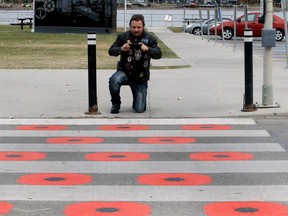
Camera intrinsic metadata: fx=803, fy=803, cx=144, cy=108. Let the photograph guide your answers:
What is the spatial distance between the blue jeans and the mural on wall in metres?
36.0

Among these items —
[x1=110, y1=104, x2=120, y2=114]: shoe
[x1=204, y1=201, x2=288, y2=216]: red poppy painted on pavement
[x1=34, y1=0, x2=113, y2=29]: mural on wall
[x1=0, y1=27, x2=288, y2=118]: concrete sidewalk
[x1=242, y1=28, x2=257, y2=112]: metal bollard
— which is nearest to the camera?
[x1=204, y1=201, x2=288, y2=216]: red poppy painted on pavement

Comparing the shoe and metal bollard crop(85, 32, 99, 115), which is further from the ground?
metal bollard crop(85, 32, 99, 115)

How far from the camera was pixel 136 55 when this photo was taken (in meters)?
12.1

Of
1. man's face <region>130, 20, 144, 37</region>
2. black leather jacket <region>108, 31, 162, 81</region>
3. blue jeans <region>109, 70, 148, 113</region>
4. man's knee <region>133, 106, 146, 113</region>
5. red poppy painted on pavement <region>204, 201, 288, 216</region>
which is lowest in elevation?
red poppy painted on pavement <region>204, 201, 288, 216</region>

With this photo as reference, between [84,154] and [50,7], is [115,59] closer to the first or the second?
[84,154]

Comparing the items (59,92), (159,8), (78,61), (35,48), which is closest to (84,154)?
(59,92)

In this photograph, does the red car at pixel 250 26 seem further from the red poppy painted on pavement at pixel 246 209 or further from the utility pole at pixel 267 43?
the red poppy painted on pavement at pixel 246 209

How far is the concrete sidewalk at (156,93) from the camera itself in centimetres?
1248

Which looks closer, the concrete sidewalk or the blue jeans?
the blue jeans

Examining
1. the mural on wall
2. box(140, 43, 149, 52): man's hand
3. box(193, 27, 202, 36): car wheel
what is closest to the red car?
box(193, 27, 202, 36): car wheel

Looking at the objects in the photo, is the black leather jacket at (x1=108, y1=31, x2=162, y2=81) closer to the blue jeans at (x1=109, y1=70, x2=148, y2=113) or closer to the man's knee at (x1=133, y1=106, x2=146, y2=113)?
the blue jeans at (x1=109, y1=70, x2=148, y2=113)

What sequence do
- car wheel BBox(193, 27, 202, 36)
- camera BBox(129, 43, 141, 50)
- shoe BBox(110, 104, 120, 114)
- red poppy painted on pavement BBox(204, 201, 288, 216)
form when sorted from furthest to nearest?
car wheel BBox(193, 27, 202, 36)
shoe BBox(110, 104, 120, 114)
camera BBox(129, 43, 141, 50)
red poppy painted on pavement BBox(204, 201, 288, 216)

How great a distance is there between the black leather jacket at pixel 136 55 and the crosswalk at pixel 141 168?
34.5 inches

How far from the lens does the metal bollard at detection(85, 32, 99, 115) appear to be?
39.0ft
